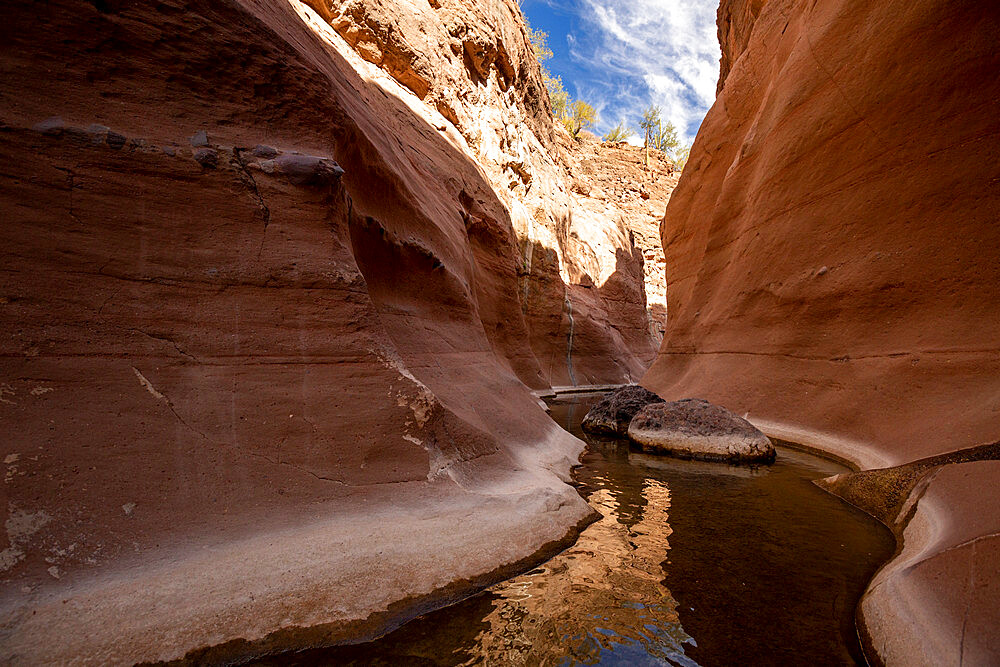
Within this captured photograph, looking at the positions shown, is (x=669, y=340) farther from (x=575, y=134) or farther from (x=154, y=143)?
(x=575, y=134)

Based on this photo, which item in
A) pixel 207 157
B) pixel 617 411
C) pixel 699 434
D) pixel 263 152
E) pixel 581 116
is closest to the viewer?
pixel 207 157

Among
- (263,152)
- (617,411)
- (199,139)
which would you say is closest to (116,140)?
(199,139)

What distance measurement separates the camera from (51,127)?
125 inches

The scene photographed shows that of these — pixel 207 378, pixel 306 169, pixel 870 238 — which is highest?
pixel 870 238

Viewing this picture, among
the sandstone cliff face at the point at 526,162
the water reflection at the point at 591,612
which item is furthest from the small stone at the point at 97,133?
the sandstone cliff face at the point at 526,162

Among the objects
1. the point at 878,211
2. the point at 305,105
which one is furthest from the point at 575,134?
the point at 305,105

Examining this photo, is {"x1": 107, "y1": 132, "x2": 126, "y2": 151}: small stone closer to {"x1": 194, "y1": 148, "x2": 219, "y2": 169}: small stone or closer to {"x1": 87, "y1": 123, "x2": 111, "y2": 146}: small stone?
{"x1": 87, "y1": 123, "x2": 111, "y2": 146}: small stone

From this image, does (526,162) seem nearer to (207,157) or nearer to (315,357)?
(207,157)

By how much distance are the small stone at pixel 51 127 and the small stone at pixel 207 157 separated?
2.54 ft

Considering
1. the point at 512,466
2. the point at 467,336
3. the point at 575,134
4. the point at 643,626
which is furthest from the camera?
the point at 575,134

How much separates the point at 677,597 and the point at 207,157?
4592 mm

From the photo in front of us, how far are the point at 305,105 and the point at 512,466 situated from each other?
4.03 metres

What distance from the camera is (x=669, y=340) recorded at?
14773mm

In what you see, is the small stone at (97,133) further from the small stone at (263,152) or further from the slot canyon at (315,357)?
the small stone at (263,152)
